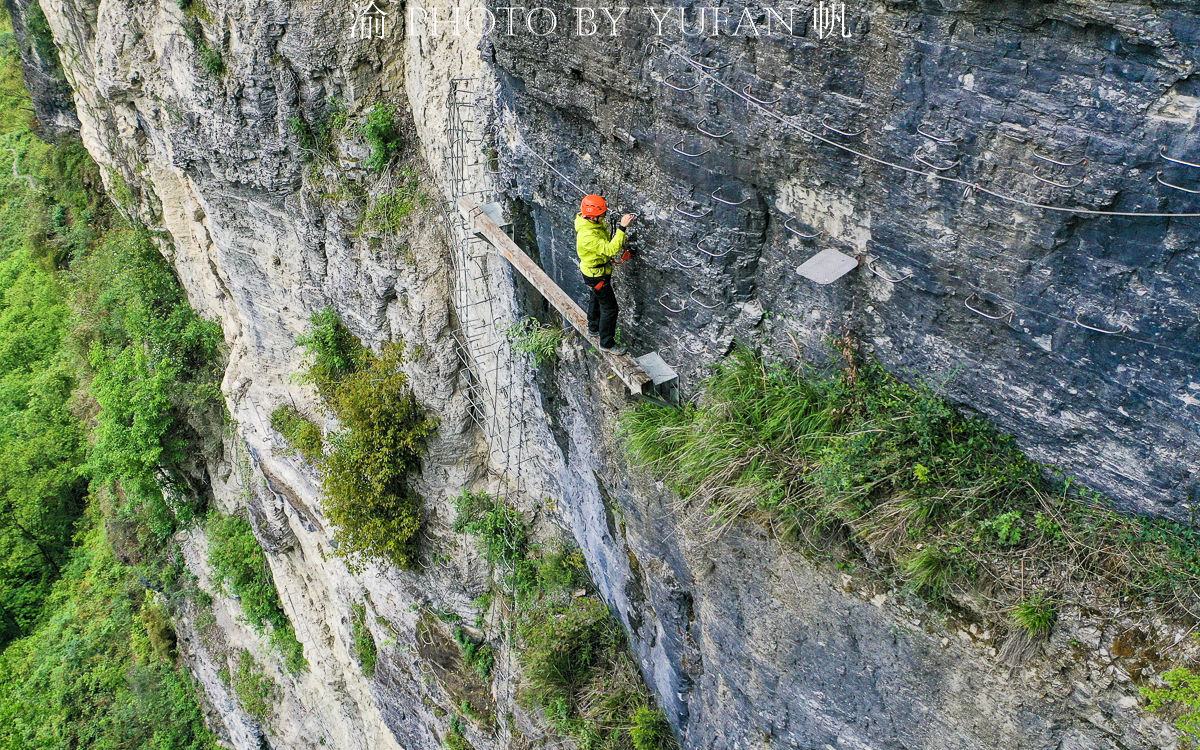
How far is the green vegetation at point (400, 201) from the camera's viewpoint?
10531 millimetres

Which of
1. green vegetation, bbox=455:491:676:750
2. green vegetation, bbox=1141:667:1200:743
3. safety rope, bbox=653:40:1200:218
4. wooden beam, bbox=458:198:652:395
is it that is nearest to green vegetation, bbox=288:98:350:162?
wooden beam, bbox=458:198:652:395

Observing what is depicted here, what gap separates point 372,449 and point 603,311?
5347 millimetres

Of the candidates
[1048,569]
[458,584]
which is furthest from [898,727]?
[458,584]

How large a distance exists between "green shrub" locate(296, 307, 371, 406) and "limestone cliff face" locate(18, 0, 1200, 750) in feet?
1.07

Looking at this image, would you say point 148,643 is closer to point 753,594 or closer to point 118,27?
point 118,27

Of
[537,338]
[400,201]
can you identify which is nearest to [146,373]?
[400,201]

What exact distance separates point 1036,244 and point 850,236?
121cm

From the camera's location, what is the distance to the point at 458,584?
11859mm

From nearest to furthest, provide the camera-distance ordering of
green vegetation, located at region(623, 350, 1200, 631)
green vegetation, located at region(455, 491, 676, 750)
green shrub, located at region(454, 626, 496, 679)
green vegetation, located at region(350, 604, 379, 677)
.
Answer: green vegetation, located at region(623, 350, 1200, 631) → green vegetation, located at region(455, 491, 676, 750) → green shrub, located at region(454, 626, 496, 679) → green vegetation, located at region(350, 604, 379, 677)

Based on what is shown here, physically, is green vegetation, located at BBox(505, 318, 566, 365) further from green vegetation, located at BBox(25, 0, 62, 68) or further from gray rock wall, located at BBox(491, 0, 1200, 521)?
green vegetation, located at BBox(25, 0, 62, 68)

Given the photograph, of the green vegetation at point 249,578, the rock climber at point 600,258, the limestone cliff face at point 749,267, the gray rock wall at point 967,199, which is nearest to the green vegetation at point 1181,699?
the limestone cliff face at point 749,267

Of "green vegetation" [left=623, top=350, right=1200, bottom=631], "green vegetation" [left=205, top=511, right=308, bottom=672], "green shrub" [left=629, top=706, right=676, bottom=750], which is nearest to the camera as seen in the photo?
"green vegetation" [left=623, top=350, right=1200, bottom=631]

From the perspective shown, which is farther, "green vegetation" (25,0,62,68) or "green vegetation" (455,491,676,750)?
"green vegetation" (25,0,62,68)

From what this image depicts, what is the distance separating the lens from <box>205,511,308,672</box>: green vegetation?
669 inches
